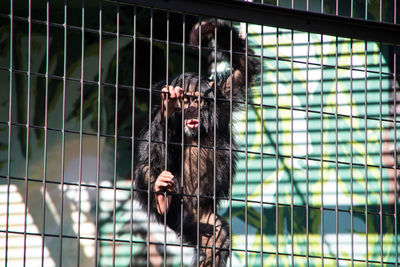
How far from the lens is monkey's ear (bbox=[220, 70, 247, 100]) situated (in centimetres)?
409

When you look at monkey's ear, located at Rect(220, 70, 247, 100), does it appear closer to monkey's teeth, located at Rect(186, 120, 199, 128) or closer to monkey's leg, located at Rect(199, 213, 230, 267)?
monkey's teeth, located at Rect(186, 120, 199, 128)

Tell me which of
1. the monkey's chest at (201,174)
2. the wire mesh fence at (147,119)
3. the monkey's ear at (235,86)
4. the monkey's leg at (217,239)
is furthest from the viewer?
the wire mesh fence at (147,119)

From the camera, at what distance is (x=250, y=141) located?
5625mm

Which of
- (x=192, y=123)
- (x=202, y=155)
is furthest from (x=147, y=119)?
(x=192, y=123)

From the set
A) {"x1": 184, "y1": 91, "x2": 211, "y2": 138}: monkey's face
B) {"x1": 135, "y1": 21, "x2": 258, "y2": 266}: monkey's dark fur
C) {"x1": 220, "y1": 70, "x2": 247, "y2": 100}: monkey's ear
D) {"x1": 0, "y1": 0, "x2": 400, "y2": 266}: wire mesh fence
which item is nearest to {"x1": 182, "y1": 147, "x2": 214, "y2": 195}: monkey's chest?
{"x1": 135, "y1": 21, "x2": 258, "y2": 266}: monkey's dark fur

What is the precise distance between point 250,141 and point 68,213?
1.36 meters

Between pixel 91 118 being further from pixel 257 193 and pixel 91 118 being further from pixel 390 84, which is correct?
pixel 390 84

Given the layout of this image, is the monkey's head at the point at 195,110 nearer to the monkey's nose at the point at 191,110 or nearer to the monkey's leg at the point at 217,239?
the monkey's nose at the point at 191,110

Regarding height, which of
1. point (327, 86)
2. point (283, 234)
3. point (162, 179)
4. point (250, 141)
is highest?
point (327, 86)

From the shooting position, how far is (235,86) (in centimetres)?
415

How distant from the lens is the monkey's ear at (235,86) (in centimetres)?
409

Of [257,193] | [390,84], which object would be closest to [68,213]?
[257,193]

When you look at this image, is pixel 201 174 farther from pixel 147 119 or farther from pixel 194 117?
pixel 147 119

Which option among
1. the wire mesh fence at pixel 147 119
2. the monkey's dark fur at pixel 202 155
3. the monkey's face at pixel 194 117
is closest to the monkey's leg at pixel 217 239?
the monkey's dark fur at pixel 202 155
